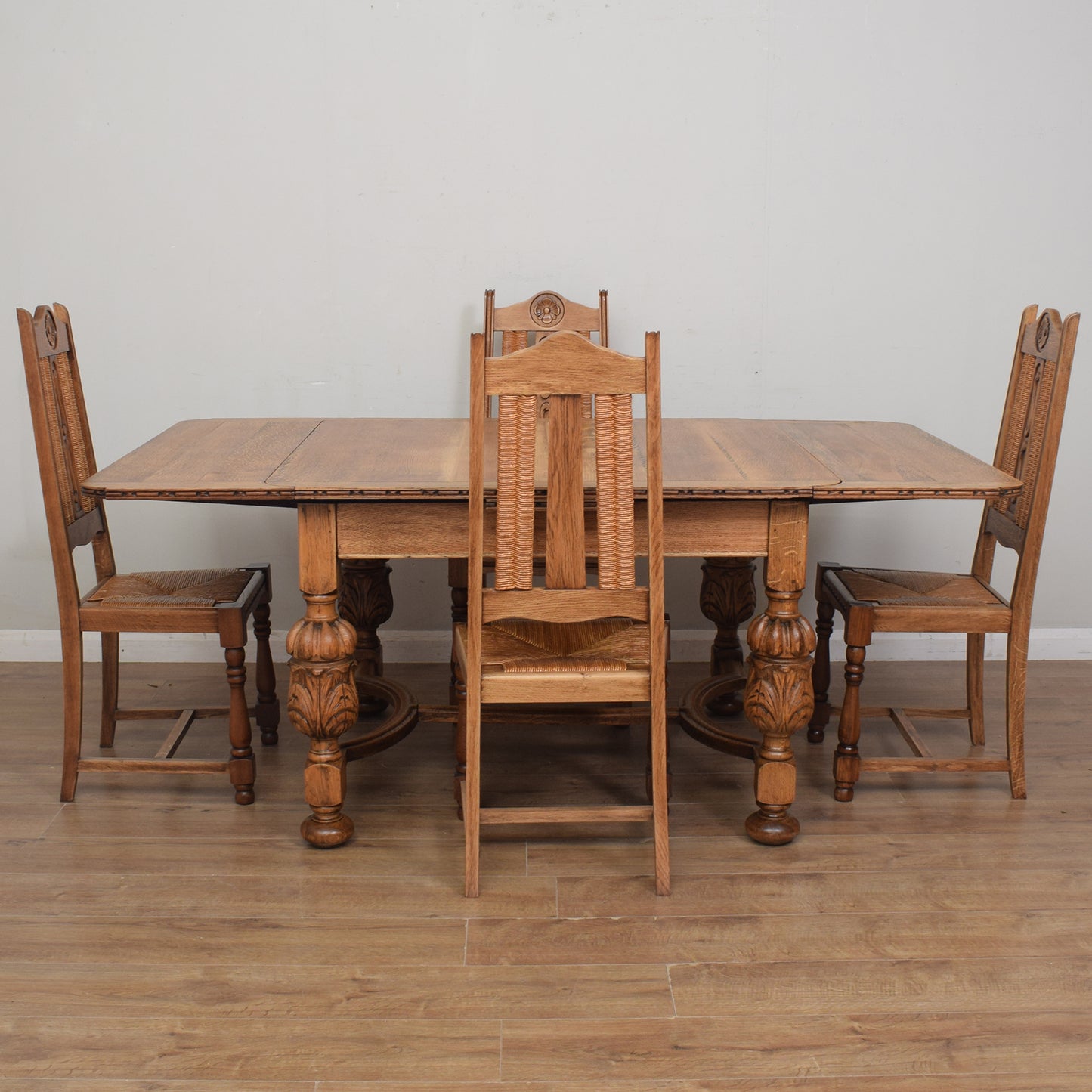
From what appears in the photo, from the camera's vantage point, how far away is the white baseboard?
12.6 ft

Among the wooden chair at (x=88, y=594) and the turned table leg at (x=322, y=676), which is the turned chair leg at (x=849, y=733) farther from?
the wooden chair at (x=88, y=594)

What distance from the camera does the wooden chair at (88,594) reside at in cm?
271

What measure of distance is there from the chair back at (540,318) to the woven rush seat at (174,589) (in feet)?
3.27

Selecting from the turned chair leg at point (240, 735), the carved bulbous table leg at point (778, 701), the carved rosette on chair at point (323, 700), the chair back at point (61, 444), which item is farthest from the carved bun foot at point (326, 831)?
the carved bulbous table leg at point (778, 701)

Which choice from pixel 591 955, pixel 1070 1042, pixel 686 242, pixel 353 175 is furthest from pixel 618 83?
pixel 1070 1042

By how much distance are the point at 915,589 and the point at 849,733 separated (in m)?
0.40

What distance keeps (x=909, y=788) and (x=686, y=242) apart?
168cm

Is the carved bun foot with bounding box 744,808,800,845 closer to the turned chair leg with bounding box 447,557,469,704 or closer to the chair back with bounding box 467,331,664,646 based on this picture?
the chair back with bounding box 467,331,664,646

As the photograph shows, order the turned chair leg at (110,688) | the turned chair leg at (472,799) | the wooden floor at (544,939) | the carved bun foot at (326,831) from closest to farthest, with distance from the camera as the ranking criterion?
the wooden floor at (544,939)
the turned chair leg at (472,799)
the carved bun foot at (326,831)
the turned chair leg at (110,688)

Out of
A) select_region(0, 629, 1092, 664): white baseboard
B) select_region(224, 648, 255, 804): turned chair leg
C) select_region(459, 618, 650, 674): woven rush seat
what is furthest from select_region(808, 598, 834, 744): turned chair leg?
select_region(224, 648, 255, 804): turned chair leg

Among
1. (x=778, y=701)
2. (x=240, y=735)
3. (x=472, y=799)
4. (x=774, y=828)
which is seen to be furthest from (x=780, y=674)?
(x=240, y=735)

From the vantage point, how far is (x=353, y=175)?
3.51 metres

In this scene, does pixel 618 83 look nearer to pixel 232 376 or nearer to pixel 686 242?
pixel 686 242

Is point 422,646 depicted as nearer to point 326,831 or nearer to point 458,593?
point 458,593
